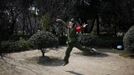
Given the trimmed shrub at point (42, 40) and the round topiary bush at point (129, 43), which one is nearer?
the trimmed shrub at point (42, 40)

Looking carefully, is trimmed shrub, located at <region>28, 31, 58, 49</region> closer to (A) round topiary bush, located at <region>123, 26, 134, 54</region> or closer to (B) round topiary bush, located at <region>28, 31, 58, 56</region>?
(B) round topiary bush, located at <region>28, 31, 58, 56</region>

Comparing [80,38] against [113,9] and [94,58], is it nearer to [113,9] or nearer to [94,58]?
[94,58]

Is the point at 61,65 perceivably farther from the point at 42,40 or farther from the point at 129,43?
the point at 129,43

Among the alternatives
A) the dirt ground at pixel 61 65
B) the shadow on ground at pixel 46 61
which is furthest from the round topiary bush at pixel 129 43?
the shadow on ground at pixel 46 61

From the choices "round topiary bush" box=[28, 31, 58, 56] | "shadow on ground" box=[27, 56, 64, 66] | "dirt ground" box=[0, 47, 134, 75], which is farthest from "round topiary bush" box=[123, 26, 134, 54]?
"round topiary bush" box=[28, 31, 58, 56]

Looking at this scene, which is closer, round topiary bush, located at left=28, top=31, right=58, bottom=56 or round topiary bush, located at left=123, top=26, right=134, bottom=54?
round topiary bush, located at left=28, top=31, right=58, bottom=56

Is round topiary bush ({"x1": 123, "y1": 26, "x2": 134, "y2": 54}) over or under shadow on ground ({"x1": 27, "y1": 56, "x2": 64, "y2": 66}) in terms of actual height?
over

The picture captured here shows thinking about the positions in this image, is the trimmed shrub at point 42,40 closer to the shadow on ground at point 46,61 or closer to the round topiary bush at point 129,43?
the shadow on ground at point 46,61

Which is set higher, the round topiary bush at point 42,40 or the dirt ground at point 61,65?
the round topiary bush at point 42,40

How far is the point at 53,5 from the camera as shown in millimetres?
23656

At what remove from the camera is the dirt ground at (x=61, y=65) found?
9.59 m

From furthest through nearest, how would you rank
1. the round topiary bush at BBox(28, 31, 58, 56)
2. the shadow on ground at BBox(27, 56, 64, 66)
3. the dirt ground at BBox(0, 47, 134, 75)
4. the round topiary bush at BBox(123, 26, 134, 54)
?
the round topiary bush at BBox(123, 26, 134, 54)
the round topiary bush at BBox(28, 31, 58, 56)
the shadow on ground at BBox(27, 56, 64, 66)
the dirt ground at BBox(0, 47, 134, 75)

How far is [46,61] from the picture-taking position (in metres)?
12.7

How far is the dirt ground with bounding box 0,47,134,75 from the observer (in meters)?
9.59
